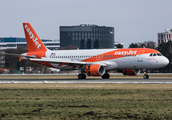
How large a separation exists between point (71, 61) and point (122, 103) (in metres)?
30.9

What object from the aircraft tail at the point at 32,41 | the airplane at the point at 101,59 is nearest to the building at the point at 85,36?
the aircraft tail at the point at 32,41

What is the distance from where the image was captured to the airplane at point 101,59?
43500mm

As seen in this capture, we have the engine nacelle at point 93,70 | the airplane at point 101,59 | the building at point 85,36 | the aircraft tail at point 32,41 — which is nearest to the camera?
the engine nacelle at point 93,70

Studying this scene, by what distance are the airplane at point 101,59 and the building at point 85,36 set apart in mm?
117506

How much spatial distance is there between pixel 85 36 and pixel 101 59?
4900 inches

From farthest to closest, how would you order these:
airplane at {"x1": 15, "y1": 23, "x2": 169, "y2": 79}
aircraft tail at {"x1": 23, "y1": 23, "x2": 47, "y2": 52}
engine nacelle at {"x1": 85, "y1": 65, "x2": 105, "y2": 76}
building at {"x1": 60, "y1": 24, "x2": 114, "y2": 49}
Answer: building at {"x1": 60, "y1": 24, "x2": 114, "y2": 49}
aircraft tail at {"x1": 23, "y1": 23, "x2": 47, "y2": 52}
airplane at {"x1": 15, "y1": 23, "x2": 169, "y2": 79}
engine nacelle at {"x1": 85, "y1": 65, "x2": 105, "y2": 76}

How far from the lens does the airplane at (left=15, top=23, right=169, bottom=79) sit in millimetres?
43500

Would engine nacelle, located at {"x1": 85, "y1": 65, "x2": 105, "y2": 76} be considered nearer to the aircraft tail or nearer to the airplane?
the airplane

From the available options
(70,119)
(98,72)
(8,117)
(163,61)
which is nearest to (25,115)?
(8,117)

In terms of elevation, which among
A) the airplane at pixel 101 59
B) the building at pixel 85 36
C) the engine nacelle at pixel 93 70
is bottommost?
the engine nacelle at pixel 93 70

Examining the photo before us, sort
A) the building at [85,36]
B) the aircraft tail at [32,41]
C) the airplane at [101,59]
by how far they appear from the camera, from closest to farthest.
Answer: the airplane at [101,59]
the aircraft tail at [32,41]
the building at [85,36]

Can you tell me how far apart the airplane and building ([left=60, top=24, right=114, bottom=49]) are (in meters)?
118

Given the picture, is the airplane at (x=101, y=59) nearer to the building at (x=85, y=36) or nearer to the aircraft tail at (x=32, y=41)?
the aircraft tail at (x=32, y=41)

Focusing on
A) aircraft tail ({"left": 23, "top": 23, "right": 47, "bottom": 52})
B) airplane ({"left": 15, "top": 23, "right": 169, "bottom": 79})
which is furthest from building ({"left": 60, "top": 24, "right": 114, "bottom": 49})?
airplane ({"left": 15, "top": 23, "right": 169, "bottom": 79})
